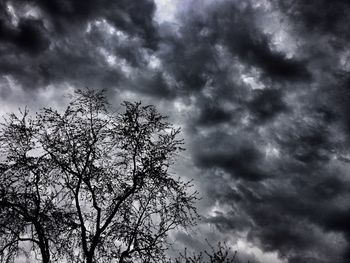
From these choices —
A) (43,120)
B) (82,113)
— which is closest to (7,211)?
(43,120)

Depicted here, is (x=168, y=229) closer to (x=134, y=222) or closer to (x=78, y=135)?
(x=134, y=222)

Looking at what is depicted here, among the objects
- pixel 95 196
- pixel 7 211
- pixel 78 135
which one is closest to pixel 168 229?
pixel 95 196

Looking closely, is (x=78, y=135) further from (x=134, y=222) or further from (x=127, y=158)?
(x=134, y=222)

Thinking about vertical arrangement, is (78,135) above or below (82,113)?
below

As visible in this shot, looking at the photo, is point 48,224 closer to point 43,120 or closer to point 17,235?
point 17,235

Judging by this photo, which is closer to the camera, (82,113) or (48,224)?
(48,224)

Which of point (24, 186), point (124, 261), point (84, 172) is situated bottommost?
point (124, 261)

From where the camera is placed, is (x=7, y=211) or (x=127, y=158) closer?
(x=7, y=211)

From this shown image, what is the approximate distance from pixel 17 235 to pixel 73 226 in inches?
87.7

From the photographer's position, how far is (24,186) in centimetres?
1345

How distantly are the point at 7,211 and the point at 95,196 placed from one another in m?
3.47

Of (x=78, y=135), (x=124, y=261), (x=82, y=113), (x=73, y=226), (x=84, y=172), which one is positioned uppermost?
(x=82, y=113)

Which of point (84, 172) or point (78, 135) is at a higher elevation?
point (78, 135)

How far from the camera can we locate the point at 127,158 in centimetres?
1462
